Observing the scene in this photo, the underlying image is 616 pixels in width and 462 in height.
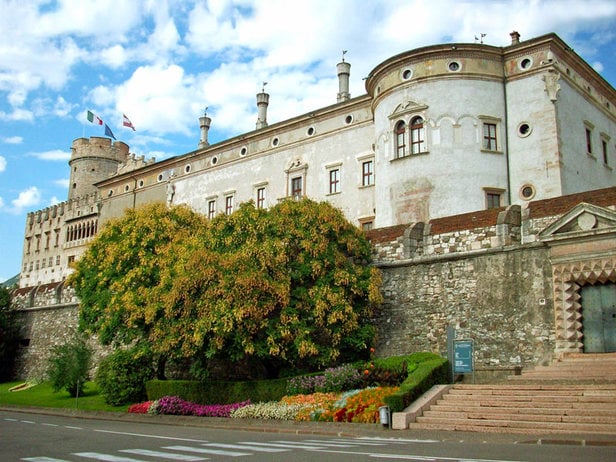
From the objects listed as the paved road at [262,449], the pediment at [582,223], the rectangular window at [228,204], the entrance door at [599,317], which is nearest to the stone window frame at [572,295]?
the entrance door at [599,317]

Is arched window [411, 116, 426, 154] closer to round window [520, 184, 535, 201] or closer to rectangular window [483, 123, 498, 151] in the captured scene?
rectangular window [483, 123, 498, 151]

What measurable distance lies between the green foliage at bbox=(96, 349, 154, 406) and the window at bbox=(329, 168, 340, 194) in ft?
53.4

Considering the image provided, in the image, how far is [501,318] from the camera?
71.7 feet

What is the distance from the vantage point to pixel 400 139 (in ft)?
108

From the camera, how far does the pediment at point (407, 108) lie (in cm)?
3209

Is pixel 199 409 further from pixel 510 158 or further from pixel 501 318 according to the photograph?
pixel 510 158

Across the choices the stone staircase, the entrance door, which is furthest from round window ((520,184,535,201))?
the stone staircase

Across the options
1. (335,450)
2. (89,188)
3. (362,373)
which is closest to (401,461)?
(335,450)

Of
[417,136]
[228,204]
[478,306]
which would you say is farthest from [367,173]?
[478,306]

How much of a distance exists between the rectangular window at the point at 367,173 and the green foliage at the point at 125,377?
16.2 m

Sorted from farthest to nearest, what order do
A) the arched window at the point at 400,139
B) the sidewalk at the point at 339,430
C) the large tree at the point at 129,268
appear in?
1. the arched window at the point at 400,139
2. the large tree at the point at 129,268
3. the sidewalk at the point at 339,430

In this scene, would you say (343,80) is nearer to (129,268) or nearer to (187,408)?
(129,268)

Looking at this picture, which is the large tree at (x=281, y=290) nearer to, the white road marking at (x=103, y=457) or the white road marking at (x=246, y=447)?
the white road marking at (x=246, y=447)

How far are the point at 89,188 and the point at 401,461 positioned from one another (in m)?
72.2
